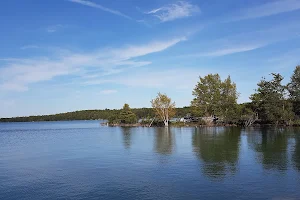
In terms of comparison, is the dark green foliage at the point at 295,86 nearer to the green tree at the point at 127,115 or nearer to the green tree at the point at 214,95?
the green tree at the point at 214,95

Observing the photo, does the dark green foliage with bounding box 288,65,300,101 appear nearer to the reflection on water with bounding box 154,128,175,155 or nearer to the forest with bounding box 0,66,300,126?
the forest with bounding box 0,66,300,126

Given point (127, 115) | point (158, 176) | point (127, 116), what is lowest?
point (158, 176)

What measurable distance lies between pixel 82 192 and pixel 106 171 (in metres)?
7.07

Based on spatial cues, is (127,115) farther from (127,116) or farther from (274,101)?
(274,101)

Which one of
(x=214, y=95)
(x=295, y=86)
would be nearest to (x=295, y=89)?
(x=295, y=86)

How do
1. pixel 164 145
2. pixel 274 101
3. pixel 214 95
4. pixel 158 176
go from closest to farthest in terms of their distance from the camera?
pixel 158 176 < pixel 164 145 < pixel 274 101 < pixel 214 95

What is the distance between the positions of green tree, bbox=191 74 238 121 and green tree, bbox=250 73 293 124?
38.7 feet

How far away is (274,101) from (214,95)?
19.8 meters

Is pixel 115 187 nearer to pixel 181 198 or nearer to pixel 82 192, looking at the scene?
pixel 82 192

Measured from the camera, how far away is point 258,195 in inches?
759

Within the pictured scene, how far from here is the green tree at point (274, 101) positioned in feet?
247

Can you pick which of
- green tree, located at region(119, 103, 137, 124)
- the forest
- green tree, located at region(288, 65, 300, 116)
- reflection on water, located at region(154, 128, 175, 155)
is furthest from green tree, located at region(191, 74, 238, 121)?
reflection on water, located at region(154, 128, 175, 155)

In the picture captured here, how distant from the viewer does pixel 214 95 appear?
92062 mm

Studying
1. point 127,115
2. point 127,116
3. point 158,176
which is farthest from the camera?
point 127,115
